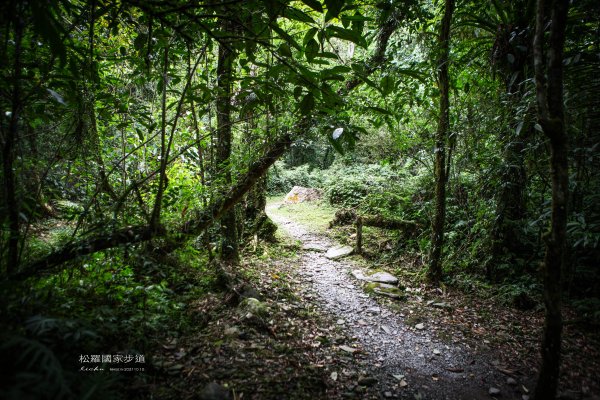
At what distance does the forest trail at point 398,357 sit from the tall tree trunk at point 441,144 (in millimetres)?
1331

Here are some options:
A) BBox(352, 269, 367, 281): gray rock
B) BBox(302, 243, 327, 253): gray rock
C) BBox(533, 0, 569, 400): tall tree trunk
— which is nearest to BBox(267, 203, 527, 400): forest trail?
BBox(352, 269, 367, 281): gray rock

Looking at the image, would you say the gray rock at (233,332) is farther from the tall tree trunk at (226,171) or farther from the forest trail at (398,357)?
the tall tree trunk at (226,171)

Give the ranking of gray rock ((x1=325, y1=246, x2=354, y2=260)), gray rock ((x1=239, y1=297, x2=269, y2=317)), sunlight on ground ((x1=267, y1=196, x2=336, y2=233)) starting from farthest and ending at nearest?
sunlight on ground ((x1=267, y1=196, x2=336, y2=233)), gray rock ((x1=325, y1=246, x2=354, y2=260)), gray rock ((x1=239, y1=297, x2=269, y2=317))

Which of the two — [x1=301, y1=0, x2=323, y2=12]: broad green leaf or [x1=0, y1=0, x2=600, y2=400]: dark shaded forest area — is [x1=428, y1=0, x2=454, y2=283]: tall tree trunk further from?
[x1=301, y1=0, x2=323, y2=12]: broad green leaf

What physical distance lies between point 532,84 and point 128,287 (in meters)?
5.73

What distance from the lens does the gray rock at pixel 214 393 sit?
201 centimetres

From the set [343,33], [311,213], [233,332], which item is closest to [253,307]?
[233,332]

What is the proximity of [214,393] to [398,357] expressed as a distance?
2184 millimetres

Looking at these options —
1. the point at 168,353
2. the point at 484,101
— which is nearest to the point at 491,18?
the point at 484,101

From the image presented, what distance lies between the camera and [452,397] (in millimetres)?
2645

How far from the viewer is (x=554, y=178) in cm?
201

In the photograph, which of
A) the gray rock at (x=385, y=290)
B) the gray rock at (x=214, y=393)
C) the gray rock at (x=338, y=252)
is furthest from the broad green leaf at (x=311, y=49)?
the gray rock at (x=338, y=252)

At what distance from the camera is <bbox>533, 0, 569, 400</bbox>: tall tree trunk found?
193cm

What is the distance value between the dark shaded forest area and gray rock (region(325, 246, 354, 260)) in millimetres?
191
